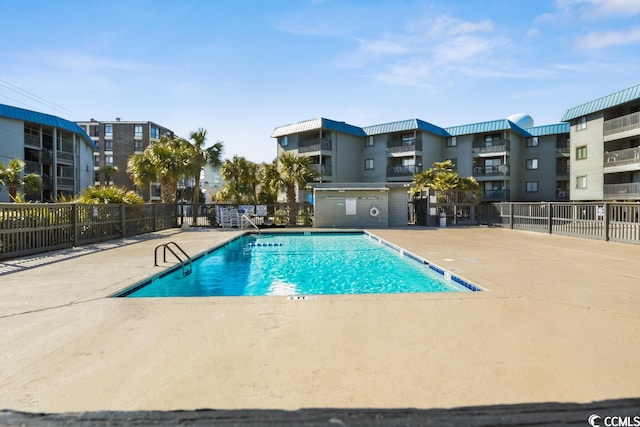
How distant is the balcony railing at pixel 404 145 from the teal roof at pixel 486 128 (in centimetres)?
507

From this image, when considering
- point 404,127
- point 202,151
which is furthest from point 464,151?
point 202,151

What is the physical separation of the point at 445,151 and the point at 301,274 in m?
32.4

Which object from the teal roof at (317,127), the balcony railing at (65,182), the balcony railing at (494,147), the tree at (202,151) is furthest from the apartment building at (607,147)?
the balcony railing at (65,182)

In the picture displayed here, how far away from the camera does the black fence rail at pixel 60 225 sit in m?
10.4

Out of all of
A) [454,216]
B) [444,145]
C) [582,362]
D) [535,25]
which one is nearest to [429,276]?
[582,362]

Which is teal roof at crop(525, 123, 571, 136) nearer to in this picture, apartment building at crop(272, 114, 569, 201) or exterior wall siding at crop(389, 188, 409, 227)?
apartment building at crop(272, 114, 569, 201)

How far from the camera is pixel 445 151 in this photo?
38.4 metres

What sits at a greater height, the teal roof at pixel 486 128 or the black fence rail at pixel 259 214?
the teal roof at pixel 486 128

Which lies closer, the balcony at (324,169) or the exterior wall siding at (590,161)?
the exterior wall siding at (590,161)

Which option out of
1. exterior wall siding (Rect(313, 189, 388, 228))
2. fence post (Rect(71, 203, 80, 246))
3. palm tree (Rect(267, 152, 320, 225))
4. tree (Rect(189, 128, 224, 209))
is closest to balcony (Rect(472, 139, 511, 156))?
exterior wall siding (Rect(313, 189, 388, 228))

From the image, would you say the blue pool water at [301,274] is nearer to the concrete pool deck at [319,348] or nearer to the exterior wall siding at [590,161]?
the concrete pool deck at [319,348]

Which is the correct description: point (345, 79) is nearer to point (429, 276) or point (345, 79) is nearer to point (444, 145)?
point (429, 276)

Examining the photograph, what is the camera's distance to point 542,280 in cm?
696

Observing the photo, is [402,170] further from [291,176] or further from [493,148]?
[291,176]
